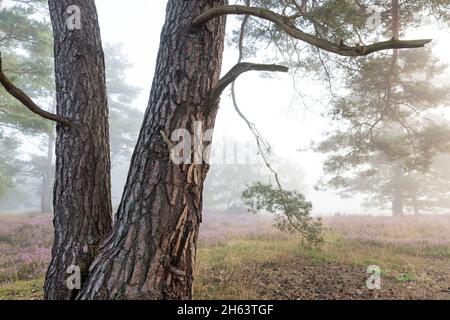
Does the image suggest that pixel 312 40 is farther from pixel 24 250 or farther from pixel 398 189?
pixel 398 189

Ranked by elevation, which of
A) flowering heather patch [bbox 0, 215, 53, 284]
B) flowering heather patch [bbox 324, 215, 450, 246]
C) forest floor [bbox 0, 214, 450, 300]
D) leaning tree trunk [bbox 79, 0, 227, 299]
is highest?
leaning tree trunk [bbox 79, 0, 227, 299]

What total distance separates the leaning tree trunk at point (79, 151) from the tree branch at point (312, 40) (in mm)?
1351

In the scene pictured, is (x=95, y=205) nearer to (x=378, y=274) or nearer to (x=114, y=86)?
(x=378, y=274)

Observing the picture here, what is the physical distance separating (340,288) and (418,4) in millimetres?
6582

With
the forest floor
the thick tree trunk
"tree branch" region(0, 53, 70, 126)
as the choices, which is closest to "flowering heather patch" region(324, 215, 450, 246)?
the forest floor

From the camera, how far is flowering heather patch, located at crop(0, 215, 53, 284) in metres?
7.03

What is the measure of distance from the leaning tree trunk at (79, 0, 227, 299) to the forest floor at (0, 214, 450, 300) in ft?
10.0

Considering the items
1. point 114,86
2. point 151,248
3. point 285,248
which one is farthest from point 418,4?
point 114,86

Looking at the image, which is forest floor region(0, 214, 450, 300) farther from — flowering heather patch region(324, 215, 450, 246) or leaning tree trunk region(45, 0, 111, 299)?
leaning tree trunk region(45, 0, 111, 299)

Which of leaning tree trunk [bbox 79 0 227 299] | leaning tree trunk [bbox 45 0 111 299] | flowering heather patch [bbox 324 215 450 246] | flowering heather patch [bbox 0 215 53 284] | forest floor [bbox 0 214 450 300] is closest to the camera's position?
leaning tree trunk [bbox 79 0 227 299]

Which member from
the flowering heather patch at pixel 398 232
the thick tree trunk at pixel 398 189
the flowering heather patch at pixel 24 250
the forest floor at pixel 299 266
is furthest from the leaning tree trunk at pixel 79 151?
the thick tree trunk at pixel 398 189

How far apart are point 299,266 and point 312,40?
6337 mm

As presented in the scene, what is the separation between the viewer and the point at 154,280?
7.50 feet

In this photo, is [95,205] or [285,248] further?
[285,248]
